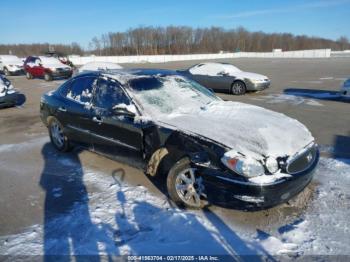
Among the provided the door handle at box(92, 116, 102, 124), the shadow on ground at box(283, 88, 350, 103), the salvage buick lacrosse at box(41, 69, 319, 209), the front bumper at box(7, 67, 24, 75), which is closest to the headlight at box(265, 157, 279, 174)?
the salvage buick lacrosse at box(41, 69, 319, 209)

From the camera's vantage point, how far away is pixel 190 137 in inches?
144

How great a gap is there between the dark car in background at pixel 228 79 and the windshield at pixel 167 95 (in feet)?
28.5

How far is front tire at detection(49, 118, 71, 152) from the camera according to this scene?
589 centimetres

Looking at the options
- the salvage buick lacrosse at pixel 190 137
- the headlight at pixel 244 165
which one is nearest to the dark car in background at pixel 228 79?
the salvage buick lacrosse at pixel 190 137

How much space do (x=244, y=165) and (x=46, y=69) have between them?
19689mm

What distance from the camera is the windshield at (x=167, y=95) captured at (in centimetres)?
442

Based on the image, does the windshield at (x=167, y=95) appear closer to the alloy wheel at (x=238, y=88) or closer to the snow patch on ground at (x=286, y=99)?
the snow patch on ground at (x=286, y=99)

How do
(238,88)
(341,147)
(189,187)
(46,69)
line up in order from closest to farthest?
(189,187) → (341,147) → (238,88) → (46,69)

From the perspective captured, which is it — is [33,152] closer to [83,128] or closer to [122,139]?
[83,128]

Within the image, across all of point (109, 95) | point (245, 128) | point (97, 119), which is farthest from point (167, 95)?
point (245, 128)

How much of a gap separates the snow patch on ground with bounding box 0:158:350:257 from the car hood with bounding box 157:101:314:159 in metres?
0.82

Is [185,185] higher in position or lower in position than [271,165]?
lower

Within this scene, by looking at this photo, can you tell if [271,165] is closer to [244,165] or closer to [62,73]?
[244,165]

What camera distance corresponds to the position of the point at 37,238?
131 inches
